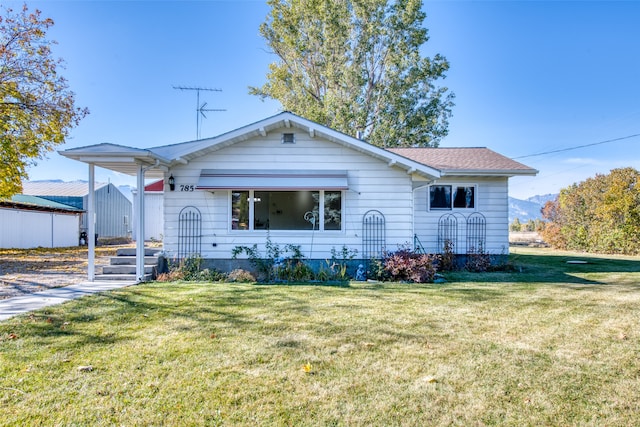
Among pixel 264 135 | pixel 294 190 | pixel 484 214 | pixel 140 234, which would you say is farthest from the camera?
pixel 484 214

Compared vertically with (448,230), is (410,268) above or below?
below

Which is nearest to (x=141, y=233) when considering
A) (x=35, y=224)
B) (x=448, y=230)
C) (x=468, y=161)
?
(x=448, y=230)

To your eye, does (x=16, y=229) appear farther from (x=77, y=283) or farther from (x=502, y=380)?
(x=502, y=380)

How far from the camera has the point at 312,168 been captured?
35.3 ft

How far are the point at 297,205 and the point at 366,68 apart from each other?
1465 centimetres

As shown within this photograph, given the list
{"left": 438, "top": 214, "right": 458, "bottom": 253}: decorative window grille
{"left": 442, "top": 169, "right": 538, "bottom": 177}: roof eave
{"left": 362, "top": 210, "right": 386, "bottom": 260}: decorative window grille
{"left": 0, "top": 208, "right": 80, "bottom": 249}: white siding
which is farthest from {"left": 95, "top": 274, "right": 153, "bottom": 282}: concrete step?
{"left": 0, "top": 208, "right": 80, "bottom": 249}: white siding

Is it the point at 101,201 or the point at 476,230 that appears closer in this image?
the point at 476,230

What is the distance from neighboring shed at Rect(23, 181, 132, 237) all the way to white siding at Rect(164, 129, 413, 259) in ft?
74.8

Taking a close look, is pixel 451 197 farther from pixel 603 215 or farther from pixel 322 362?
pixel 603 215

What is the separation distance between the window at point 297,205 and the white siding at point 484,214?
11.2 feet

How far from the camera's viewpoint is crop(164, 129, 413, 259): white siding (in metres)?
10.7

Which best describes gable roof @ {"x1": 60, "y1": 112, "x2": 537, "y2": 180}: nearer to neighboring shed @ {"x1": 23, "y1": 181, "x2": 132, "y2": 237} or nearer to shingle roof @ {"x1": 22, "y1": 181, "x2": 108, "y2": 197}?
neighboring shed @ {"x1": 23, "y1": 181, "x2": 132, "y2": 237}

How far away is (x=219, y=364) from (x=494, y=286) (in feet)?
23.0

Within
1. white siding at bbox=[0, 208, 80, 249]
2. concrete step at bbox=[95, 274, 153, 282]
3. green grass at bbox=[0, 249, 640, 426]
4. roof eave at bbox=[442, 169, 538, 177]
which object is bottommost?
green grass at bbox=[0, 249, 640, 426]
